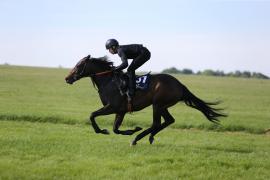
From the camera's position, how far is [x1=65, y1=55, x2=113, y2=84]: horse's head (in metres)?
13.6

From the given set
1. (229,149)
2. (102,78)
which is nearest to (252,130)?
(229,149)

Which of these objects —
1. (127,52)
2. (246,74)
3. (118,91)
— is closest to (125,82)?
(118,91)

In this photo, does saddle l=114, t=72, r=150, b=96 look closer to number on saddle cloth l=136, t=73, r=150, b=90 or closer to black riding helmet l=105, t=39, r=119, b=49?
number on saddle cloth l=136, t=73, r=150, b=90

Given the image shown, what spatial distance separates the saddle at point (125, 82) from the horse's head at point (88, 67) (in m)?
0.54

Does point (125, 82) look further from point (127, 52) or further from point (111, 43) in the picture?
point (111, 43)

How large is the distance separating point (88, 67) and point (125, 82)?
4.00 ft

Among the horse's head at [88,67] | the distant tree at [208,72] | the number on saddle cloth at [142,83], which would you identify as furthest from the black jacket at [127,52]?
the distant tree at [208,72]

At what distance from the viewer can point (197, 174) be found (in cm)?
1076

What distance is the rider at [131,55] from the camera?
13.0m

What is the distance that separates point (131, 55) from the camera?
13484mm

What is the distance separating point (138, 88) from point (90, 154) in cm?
243

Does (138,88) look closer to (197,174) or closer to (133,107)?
(133,107)

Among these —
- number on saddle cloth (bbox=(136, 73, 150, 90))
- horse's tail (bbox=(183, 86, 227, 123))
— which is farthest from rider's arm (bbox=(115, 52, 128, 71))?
horse's tail (bbox=(183, 86, 227, 123))

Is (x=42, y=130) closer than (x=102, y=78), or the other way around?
(x=102, y=78)
